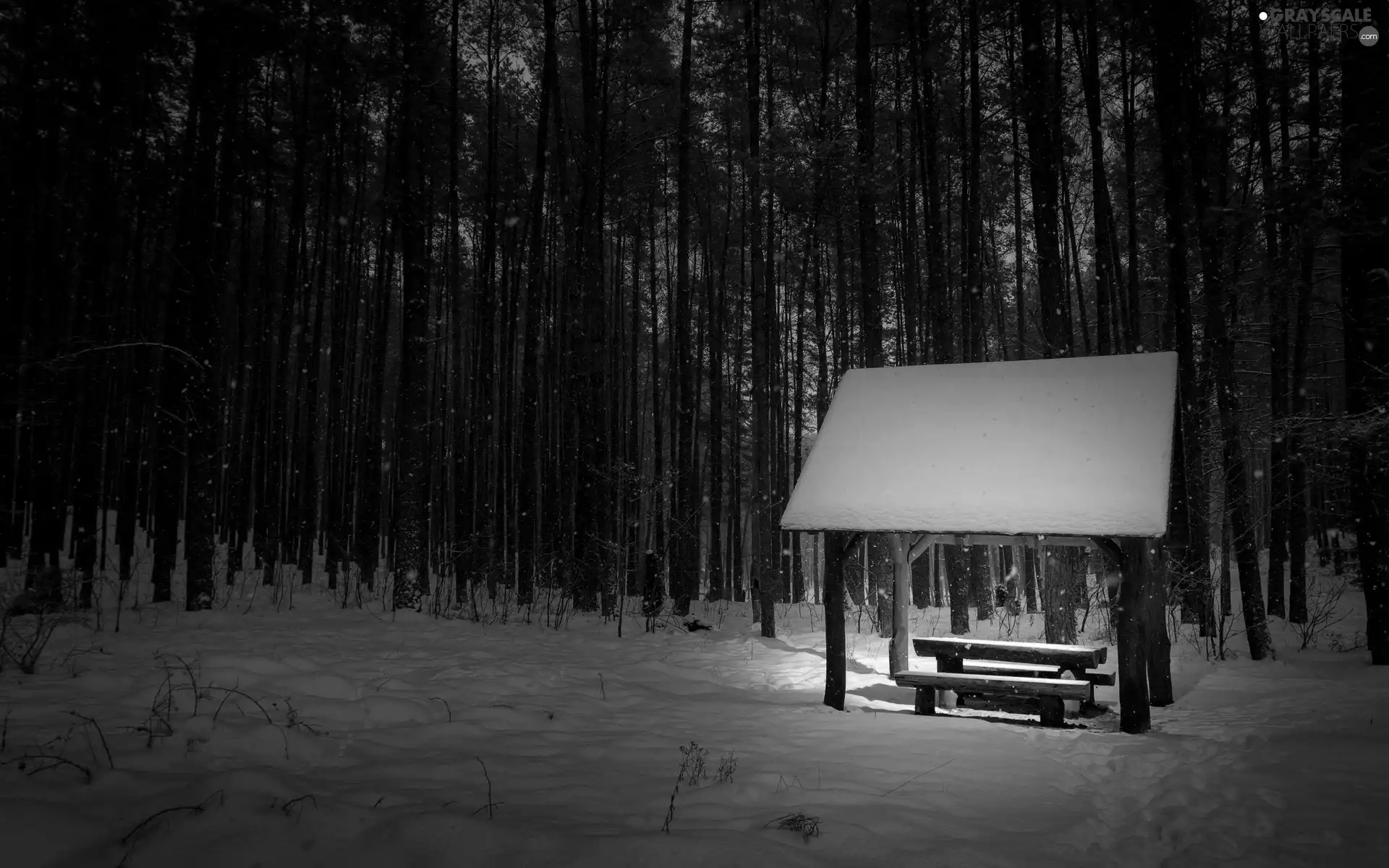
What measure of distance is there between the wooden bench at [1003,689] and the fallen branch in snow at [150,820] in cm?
600

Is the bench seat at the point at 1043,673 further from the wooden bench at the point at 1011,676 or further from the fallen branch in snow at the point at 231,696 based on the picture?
the fallen branch in snow at the point at 231,696

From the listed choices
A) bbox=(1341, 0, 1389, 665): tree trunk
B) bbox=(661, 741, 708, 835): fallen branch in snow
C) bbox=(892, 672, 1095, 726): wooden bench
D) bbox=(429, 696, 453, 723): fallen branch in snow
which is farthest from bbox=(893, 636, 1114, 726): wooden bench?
bbox=(429, 696, 453, 723): fallen branch in snow

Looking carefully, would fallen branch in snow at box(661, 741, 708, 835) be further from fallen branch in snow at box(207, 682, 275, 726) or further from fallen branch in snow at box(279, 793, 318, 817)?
fallen branch in snow at box(207, 682, 275, 726)

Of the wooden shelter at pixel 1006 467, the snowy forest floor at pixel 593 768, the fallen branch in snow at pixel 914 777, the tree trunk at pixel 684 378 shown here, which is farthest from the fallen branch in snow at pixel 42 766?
the tree trunk at pixel 684 378

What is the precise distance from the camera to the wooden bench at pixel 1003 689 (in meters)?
6.60

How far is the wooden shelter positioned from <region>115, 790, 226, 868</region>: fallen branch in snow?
17.1ft

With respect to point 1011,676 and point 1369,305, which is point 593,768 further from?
point 1369,305

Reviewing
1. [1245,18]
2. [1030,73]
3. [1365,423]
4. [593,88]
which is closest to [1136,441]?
[1365,423]

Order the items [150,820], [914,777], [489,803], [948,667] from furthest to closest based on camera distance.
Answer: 1. [948,667]
2. [914,777]
3. [489,803]
4. [150,820]

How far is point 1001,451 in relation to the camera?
7.34m

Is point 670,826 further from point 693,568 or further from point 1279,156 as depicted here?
point 1279,156

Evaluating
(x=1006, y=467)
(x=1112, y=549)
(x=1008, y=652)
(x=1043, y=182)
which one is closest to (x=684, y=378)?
(x=1043, y=182)

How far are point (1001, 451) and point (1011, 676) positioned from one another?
2823mm

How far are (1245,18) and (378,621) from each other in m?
18.9
